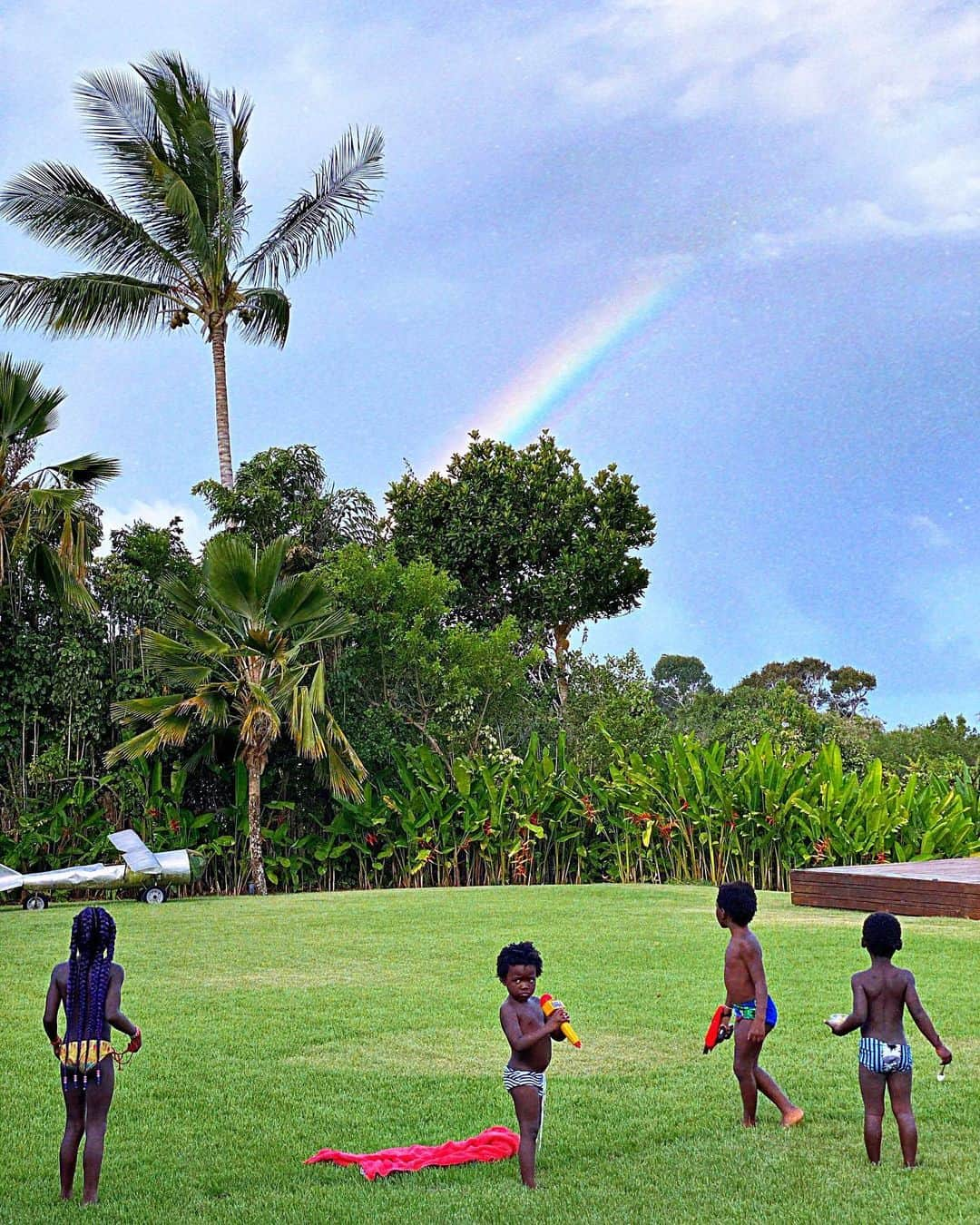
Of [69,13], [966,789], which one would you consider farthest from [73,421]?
[966,789]

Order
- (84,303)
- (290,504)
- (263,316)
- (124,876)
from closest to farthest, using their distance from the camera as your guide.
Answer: (124,876) < (84,303) < (290,504) < (263,316)

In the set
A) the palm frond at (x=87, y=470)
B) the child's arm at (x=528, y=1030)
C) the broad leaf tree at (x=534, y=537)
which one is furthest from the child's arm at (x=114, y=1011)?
the broad leaf tree at (x=534, y=537)

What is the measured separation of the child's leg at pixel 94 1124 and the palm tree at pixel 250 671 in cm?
1126

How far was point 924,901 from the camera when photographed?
410 inches

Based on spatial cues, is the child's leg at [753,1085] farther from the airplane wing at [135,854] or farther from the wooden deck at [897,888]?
the airplane wing at [135,854]

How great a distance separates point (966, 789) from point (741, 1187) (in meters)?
12.6

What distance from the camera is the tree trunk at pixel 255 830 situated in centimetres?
1555

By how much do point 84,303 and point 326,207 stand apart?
428 cm

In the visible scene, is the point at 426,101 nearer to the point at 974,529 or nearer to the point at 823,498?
the point at 823,498

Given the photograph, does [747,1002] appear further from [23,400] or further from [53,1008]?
[23,400]

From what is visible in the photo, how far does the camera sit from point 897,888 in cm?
1075

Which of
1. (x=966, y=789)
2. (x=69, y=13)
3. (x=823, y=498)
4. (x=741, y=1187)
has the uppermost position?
(x=69, y=13)

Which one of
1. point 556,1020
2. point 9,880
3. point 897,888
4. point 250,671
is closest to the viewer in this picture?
point 556,1020

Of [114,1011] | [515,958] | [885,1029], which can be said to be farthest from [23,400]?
[885,1029]
